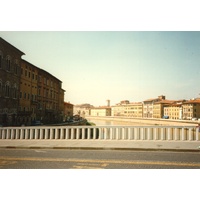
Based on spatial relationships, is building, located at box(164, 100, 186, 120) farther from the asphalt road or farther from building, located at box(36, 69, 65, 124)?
the asphalt road

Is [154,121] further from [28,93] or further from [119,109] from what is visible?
[119,109]

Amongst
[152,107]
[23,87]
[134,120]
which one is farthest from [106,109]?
[23,87]

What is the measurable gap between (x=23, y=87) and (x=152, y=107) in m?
86.1

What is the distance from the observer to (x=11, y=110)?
78.0 ft

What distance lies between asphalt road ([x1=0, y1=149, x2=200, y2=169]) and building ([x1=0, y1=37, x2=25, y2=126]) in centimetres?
1407

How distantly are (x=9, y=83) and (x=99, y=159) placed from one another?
763 inches

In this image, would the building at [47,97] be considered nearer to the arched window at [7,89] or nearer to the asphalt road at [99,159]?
the arched window at [7,89]

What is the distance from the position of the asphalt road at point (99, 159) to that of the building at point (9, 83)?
14.1m

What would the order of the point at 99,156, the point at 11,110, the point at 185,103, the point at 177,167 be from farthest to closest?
the point at 185,103 → the point at 11,110 → the point at 99,156 → the point at 177,167

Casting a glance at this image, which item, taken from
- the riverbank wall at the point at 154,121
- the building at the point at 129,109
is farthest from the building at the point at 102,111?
the riverbank wall at the point at 154,121

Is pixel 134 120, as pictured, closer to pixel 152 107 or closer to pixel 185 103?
pixel 185 103

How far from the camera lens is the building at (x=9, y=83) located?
70.5 ft

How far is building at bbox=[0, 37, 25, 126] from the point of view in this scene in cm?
2148

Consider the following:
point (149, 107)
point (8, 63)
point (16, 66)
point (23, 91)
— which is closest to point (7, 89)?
point (8, 63)
